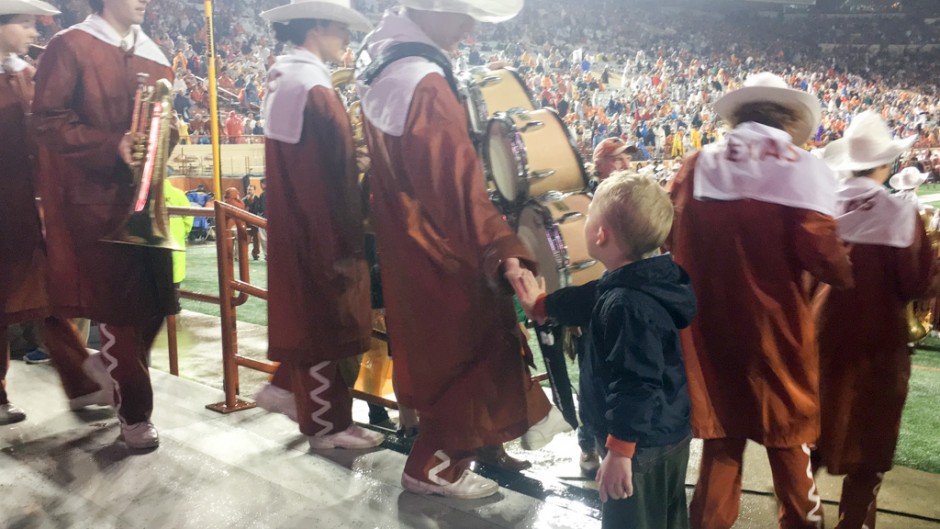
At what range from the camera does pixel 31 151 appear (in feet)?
12.2

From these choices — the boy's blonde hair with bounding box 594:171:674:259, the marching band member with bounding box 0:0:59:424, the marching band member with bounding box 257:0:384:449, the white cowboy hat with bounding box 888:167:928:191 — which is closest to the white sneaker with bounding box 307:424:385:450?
the marching band member with bounding box 257:0:384:449

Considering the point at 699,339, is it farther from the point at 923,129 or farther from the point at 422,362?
the point at 923,129

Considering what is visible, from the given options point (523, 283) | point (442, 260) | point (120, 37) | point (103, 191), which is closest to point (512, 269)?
point (523, 283)

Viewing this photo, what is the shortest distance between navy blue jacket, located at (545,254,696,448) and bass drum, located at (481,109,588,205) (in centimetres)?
76

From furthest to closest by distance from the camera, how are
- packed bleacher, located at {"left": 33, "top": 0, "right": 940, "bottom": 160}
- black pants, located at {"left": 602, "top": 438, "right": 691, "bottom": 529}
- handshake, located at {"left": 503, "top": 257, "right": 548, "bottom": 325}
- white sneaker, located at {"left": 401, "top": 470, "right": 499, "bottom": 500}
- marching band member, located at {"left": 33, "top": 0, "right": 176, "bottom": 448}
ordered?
packed bleacher, located at {"left": 33, "top": 0, "right": 940, "bottom": 160} → marching band member, located at {"left": 33, "top": 0, "right": 176, "bottom": 448} → white sneaker, located at {"left": 401, "top": 470, "right": 499, "bottom": 500} → handshake, located at {"left": 503, "top": 257, "right": 548, "bottom": 325} → black pants, located at {"left": 602, "top": 438, "right": 691, "bottom": 529}

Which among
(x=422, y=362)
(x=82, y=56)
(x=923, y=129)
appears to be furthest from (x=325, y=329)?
(x=923, y=129)

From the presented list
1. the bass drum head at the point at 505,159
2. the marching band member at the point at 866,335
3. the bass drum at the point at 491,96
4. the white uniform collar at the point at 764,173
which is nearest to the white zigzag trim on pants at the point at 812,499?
the marching band member at the point at 866,335

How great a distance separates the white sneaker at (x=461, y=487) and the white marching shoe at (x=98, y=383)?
1467 mm

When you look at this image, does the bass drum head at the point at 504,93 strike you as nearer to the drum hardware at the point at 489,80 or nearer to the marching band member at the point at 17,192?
the drum hardware at the point at 489,80

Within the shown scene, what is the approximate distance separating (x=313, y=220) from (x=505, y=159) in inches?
34.1

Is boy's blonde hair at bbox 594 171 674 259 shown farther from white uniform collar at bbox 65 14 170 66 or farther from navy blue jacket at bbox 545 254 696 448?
white uniform collar at bbox 65 14 170 66

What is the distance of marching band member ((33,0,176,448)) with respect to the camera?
3.16 m

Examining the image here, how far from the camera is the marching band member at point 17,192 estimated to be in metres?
3.60

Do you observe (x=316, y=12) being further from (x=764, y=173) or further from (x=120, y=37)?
(x=764, y=173)
